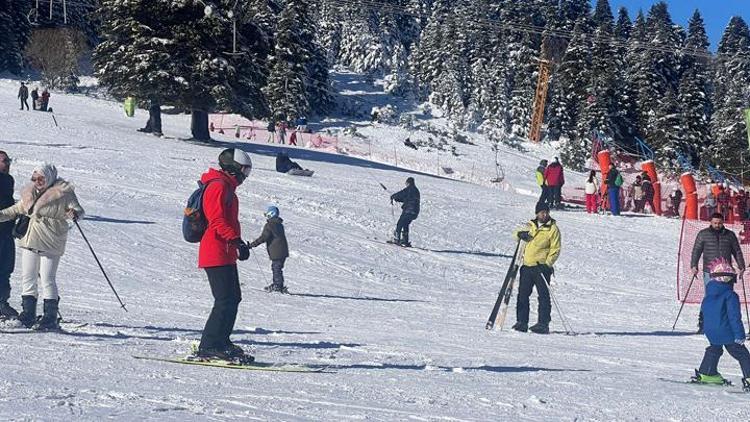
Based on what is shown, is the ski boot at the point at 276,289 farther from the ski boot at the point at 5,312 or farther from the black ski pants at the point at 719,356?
the black ski pants at the point at 719,356

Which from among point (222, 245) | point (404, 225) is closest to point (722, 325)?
point (222, 245)

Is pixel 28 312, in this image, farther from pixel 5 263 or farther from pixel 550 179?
pixel 550 179

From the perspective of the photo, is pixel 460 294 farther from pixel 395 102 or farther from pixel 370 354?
pixel 395 102

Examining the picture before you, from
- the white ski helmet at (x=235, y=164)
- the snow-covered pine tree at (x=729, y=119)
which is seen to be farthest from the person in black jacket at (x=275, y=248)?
the snow-covered pine tree at (x=729, y=119)

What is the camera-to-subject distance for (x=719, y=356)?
30.7 ft

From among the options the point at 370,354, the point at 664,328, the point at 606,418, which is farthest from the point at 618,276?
the point at 606,418

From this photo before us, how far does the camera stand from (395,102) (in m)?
100

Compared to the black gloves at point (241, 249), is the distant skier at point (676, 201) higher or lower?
lower

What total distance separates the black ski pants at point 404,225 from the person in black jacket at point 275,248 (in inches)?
248

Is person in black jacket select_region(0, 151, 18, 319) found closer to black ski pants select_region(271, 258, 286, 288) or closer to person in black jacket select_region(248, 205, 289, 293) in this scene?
person in black jacket select_region(248, 205, 289, 293)

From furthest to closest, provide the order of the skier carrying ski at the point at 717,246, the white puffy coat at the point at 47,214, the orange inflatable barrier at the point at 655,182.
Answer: the orange inflatable barrier at the point at 655,182 < the skier carrying ski at the point at 717,246 < the white puffy coat at the point at 47,214

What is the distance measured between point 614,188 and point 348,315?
19.7 meters

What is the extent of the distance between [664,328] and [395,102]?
85.5 metres

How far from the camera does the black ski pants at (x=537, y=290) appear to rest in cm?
1284
